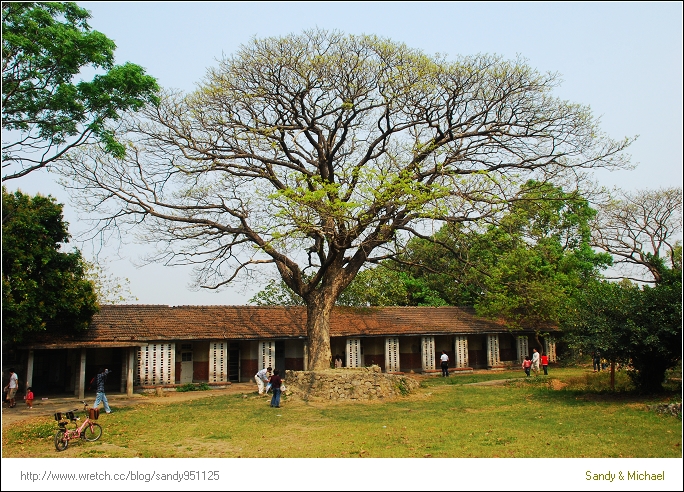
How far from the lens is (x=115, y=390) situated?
24.4 meters

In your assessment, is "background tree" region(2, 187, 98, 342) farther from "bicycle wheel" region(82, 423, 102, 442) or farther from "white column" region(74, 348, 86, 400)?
"bicycle wheel" region(82, 423, 102, 442)

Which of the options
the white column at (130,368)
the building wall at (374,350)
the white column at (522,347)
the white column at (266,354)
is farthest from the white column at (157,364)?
the white column at (522,347)

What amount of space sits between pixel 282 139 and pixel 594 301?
11980 mm

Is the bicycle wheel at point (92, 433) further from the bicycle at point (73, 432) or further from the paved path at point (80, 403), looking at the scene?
the paved path at point (80, 403)

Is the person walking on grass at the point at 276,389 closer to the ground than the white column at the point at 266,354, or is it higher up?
closer to the ground

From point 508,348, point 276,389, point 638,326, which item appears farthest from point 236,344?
point 638,326

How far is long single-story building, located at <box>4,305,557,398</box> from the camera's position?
2284 centimetres

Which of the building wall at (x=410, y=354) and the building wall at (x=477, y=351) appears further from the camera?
the building wall at (x=477, y=351)

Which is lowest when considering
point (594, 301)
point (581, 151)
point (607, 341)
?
point (607, 341)

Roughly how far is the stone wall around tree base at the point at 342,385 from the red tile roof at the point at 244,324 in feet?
22.2

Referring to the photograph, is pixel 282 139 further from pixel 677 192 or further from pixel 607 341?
pixel 677 192

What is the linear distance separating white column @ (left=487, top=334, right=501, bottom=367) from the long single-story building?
6 centimetres

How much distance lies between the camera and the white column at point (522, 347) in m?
Answer: 33.5

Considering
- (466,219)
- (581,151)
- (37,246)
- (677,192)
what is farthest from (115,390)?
(677,192)
